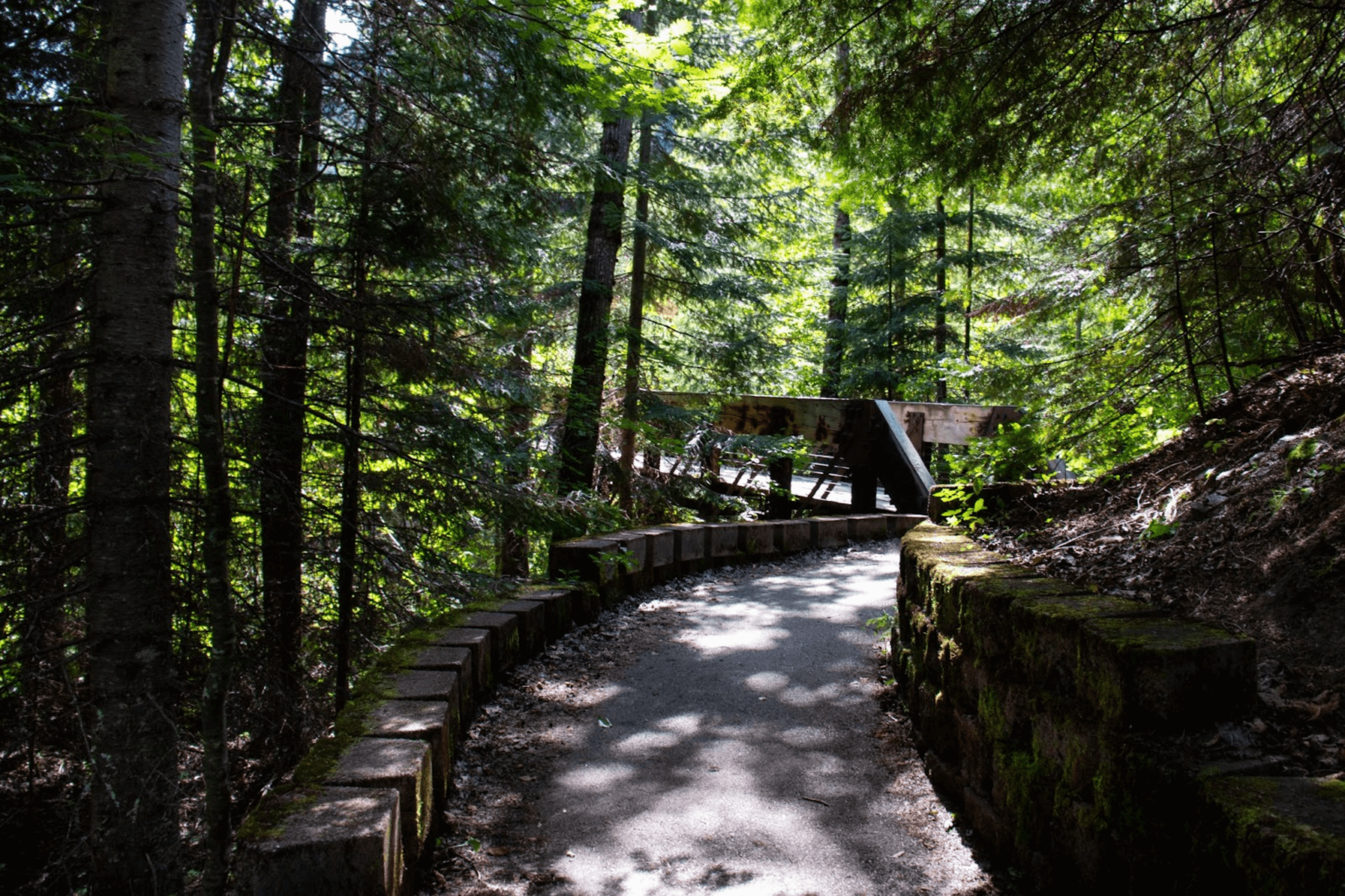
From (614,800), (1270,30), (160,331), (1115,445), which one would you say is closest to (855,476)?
(1115,445)

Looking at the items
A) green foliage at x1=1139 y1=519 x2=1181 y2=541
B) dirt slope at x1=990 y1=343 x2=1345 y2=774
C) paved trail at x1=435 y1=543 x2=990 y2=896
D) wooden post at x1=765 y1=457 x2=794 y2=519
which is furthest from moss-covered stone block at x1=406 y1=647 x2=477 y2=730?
wooden post at x1=765 y1=457 x2=794 y2=519

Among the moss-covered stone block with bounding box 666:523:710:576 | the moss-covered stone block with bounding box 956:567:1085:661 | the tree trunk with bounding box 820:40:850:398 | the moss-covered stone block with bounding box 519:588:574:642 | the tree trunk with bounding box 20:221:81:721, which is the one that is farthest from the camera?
the tree trunk with bounding box 820:40:850:398

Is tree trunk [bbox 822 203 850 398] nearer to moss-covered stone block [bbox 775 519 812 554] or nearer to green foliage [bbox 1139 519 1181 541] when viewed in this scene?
moss-covered stone block [bbox 775 519 812 554]

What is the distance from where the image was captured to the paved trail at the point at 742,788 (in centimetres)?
306

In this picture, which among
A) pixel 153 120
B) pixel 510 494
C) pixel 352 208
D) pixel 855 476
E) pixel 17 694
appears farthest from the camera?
pixel 855 476

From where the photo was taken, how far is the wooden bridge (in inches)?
376

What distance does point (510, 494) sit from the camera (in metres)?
5.00

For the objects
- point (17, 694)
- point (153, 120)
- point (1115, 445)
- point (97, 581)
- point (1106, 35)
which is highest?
point (1106, 35)

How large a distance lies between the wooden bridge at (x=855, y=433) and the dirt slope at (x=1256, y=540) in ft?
16.2

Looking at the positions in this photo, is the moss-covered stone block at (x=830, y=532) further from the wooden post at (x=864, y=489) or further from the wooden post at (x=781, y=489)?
the wooden post at (x=864, y=489)

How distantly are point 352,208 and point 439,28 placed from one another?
1309 mm

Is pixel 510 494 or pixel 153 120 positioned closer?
pixel 153 120

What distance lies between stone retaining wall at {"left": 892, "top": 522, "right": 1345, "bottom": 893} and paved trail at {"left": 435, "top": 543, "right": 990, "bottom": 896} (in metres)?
0.34

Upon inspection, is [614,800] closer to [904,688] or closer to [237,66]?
[904,688]
